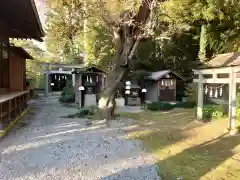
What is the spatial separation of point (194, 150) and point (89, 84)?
891cm

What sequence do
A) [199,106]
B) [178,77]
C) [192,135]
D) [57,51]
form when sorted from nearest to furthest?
[192,135], [199,106], [178,77], [57,51]

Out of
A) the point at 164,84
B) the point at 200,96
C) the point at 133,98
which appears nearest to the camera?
the point at 200,96

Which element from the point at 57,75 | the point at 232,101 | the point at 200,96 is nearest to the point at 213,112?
the point at 200,96

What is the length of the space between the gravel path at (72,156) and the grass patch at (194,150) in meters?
0.33

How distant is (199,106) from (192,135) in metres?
2.49

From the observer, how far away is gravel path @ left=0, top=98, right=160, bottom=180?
3.91m

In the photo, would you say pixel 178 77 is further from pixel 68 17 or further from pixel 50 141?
pixel 50 141

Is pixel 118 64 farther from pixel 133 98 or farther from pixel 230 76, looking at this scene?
pixel 133 98

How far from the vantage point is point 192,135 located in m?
7.08

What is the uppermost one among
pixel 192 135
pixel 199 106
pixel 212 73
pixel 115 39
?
pixel 115 39

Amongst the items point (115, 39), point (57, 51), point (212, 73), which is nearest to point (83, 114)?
point (115, 39)

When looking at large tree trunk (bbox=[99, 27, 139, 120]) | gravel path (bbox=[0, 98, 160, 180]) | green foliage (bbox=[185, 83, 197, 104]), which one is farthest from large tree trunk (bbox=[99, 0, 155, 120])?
green foliage (bbox=[185, 83, 197, 104])

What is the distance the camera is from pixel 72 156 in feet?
15.7

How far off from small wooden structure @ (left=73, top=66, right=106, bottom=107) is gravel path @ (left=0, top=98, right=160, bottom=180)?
6.18 meters
